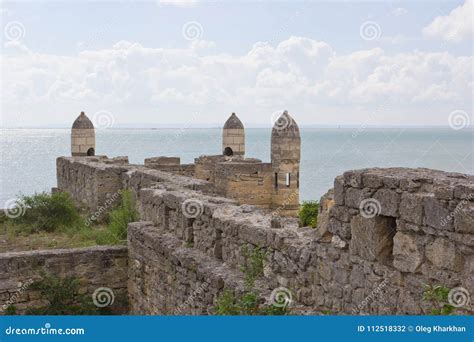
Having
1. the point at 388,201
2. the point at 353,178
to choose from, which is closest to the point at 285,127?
the point at 353,178

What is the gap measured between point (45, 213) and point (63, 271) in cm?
562

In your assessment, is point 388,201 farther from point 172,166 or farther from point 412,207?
point 172,166

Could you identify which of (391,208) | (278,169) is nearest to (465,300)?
(391,208)

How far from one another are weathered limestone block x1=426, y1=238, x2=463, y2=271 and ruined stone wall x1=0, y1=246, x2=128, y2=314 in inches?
228

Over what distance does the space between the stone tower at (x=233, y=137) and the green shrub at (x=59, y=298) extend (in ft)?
53.1

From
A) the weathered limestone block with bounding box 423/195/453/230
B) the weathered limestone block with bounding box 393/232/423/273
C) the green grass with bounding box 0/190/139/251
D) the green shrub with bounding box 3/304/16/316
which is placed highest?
the weathered limestone block with bounding box 423/195/453/230

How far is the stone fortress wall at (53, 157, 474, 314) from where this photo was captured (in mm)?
4234

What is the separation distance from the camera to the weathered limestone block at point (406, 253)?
4.41m

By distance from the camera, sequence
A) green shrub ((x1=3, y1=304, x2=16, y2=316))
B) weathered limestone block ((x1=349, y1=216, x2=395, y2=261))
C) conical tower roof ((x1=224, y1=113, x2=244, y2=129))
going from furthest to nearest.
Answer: conical tower roof ((x1=224, y1=113, x2=244, y2=129)) < green shrub ((x1=3, y1=304, x2=16, y2=316)) < weathered limestone block ((x1=349, y1=216, x2=395, y2=261))

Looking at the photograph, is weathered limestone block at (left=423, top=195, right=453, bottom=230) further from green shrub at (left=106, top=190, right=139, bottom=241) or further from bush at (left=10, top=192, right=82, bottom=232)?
bush at (left=10, top=192, right=82, bottom=232)

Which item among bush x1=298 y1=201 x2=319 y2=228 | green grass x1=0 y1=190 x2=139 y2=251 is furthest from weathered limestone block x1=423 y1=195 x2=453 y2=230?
bush x1=298 y1=201 x2=319 y2=228

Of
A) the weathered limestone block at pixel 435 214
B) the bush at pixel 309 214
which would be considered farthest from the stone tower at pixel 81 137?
the weathered limestone block at pixel 435 214

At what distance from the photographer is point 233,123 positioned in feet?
81.4

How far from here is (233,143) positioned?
24.7 metres
